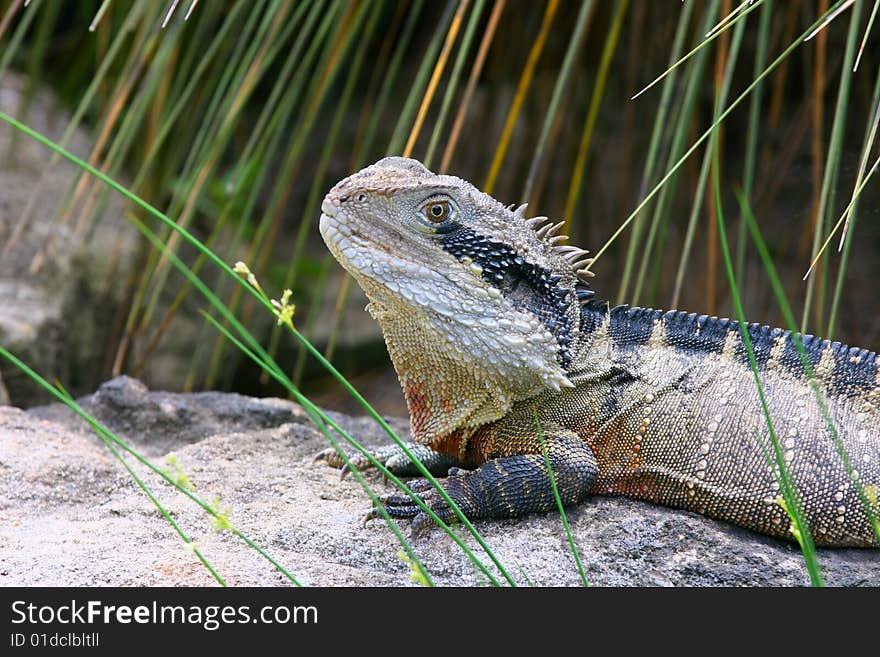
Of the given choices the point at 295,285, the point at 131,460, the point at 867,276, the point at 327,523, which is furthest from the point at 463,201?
the point at 295,285

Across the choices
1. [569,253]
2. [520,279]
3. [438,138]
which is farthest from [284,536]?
[438,138]

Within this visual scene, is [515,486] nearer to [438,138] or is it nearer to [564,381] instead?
[564,381]

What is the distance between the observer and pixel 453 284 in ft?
11.6

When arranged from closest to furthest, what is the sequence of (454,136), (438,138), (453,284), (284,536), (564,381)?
1. (284,536)
2. (453,284)
3. (564,381)
4. (454,136)
5. (438,138)

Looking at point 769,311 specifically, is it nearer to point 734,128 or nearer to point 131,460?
point 734,128

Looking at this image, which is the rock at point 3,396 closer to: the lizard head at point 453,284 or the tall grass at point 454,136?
the tall grass at point 454,136

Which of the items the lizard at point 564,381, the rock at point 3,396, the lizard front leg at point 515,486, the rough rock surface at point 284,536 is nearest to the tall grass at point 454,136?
the rock at point 3,396

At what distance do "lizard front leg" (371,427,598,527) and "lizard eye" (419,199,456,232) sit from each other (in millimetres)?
891

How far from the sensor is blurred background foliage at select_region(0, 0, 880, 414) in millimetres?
5176

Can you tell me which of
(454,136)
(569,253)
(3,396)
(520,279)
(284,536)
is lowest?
(3,396)

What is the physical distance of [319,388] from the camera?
8500 mm

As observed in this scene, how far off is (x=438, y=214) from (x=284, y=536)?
127 cm

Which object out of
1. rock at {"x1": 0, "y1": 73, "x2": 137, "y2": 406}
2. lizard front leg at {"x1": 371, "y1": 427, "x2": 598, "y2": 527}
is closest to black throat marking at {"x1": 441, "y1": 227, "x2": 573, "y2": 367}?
lizard front leg at {"x1": 371, "y1": 427, "x2": 598, "y2": 527}

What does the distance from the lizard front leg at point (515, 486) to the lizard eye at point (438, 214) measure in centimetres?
89
